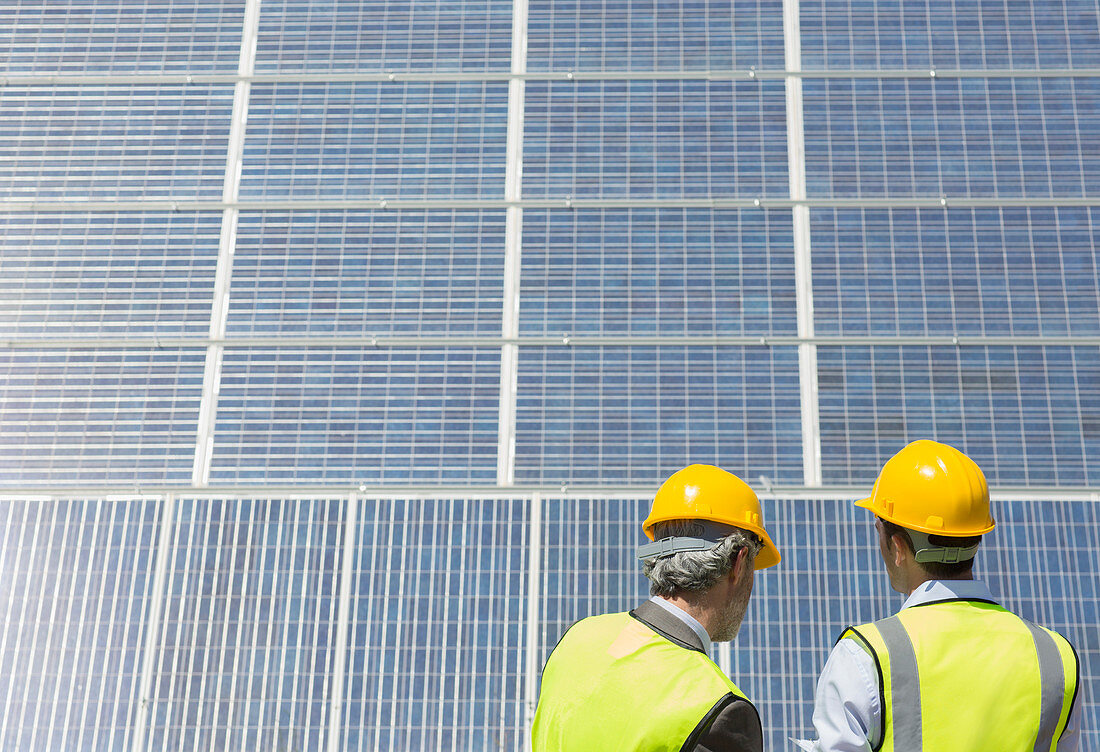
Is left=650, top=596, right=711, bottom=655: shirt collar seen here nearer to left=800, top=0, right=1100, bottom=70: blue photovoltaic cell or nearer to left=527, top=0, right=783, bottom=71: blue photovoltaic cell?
left=527, top=0, right=783, bottom=71: blue photovoltaic cell

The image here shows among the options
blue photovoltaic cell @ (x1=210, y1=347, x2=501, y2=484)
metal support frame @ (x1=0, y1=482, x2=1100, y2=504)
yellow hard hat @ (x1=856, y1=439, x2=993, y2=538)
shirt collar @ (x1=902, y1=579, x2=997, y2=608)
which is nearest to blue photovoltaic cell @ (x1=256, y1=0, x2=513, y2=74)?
blue photovoltaic cell @ (x1=210, y1=347, x2=501, y2=484)

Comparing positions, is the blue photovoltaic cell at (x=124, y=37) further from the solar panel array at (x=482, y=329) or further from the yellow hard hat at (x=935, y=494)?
the yellow hard hat at (x=935, y=494)

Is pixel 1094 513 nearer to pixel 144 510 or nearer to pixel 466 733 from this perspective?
pixel 466 733

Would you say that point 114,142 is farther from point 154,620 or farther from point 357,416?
point 154,620

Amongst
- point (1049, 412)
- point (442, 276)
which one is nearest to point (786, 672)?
point (1049, 412)

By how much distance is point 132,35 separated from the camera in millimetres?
9359

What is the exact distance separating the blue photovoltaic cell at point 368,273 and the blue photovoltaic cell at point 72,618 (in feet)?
6.38

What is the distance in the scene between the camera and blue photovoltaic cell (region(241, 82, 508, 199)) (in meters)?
8.72

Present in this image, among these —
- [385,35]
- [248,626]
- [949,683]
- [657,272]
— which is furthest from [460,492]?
[949,683]

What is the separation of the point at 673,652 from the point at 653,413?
18.0ft

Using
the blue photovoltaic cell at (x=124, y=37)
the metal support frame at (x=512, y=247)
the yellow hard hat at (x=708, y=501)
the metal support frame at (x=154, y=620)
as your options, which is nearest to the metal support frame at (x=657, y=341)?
the metal support frame at (x=512, y=247)

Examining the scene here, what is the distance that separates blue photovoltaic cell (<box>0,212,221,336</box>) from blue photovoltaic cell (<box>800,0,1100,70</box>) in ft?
19.0

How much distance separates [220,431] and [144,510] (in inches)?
33.1

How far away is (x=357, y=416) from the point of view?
8.02m
